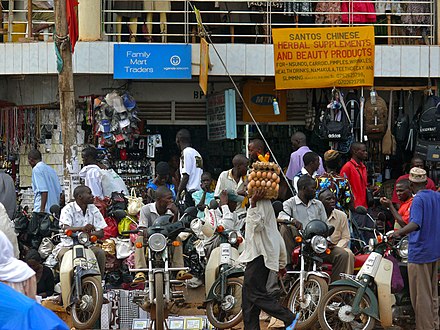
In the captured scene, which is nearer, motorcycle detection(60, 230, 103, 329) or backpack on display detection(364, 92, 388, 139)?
motorcycle detection(60, 230, 103, 329)

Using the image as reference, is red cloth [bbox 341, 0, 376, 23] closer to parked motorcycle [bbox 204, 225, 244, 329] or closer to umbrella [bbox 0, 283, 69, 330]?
parked motorcycle [bbox 204, 225, 244, 329]

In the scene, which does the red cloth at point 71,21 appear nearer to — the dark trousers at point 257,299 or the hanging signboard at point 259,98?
the hanging signboard at point 259,98

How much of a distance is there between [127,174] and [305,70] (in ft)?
10.6

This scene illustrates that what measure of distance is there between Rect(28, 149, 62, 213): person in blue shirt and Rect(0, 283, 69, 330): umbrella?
9.23 m

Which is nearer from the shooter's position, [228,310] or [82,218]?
[228,310]

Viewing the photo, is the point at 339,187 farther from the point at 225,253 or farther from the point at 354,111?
the point at 354,111

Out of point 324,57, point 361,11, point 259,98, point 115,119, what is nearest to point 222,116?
point 259,98

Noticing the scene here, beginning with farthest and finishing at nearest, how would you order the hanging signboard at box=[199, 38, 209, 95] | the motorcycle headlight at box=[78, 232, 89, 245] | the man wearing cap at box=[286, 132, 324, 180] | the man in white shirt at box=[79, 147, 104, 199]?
1. the hanging signboard at box=[199, 38, 209, 95]
2. the man wearing cap at box=[286, 132, 324, 180]
3. the man in white shirt at box=[79, 147, 104, 199]
4. the motorcycle headlight at box=[78, 232, 89, 245]

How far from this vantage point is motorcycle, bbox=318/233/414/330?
31.9 feet

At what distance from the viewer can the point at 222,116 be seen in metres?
16.1

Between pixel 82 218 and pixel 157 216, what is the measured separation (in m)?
0.81

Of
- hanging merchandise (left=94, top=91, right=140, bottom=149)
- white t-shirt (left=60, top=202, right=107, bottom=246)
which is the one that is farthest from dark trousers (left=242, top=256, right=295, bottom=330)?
hanging merchandise (left=94, top=91, right=140, bottom=149)

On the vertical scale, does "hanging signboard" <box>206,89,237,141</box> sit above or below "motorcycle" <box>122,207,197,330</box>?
above

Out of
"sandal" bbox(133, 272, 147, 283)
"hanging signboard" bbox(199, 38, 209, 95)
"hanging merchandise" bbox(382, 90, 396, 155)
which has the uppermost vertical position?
"hanging signboard" bbox(199, 38, 209, 95)
